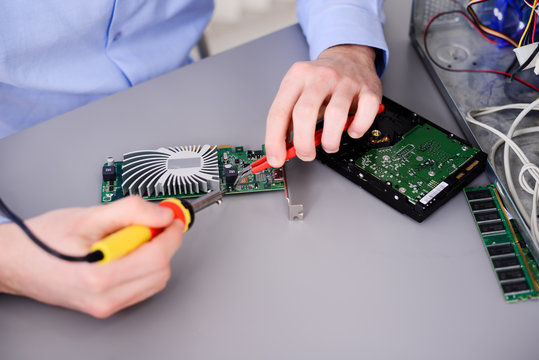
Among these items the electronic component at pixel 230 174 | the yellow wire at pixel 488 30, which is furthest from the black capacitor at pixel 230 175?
the yellow wire at pixel 488 30

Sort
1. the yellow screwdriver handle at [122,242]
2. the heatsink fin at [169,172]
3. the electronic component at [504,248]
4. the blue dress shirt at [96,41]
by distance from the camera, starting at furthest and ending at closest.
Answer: the blue dress shirt at [96,41] < the heatsink fin at [169,172] < the electronic component at [504,248] < the yellow screwdriver handle at [122,242]

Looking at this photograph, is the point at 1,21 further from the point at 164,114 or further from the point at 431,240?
the point at 431,240

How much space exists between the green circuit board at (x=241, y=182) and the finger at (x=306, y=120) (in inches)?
3.0

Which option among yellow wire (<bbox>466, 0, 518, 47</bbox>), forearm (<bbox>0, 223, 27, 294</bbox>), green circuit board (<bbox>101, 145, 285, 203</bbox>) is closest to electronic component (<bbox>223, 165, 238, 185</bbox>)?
green circuit board (<bbox>101, 145, 285, 203</bbox>)

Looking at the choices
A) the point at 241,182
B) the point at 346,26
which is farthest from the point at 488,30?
the point at 241,182

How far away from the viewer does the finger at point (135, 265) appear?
0.65m

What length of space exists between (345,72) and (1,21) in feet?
2.40

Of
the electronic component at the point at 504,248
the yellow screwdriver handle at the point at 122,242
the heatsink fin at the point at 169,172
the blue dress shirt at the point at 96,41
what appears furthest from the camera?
the blue dress shirt at the point at 96,41

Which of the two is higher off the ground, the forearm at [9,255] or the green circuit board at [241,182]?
the green circuit board at [241,182]

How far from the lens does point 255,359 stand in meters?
0.68

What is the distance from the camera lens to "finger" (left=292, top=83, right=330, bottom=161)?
82cm

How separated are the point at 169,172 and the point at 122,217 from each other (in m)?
0.23

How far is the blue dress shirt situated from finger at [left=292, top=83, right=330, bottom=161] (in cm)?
25

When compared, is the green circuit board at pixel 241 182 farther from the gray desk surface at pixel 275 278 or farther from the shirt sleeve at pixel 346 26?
the shirt sleeve at pixel 346 26
